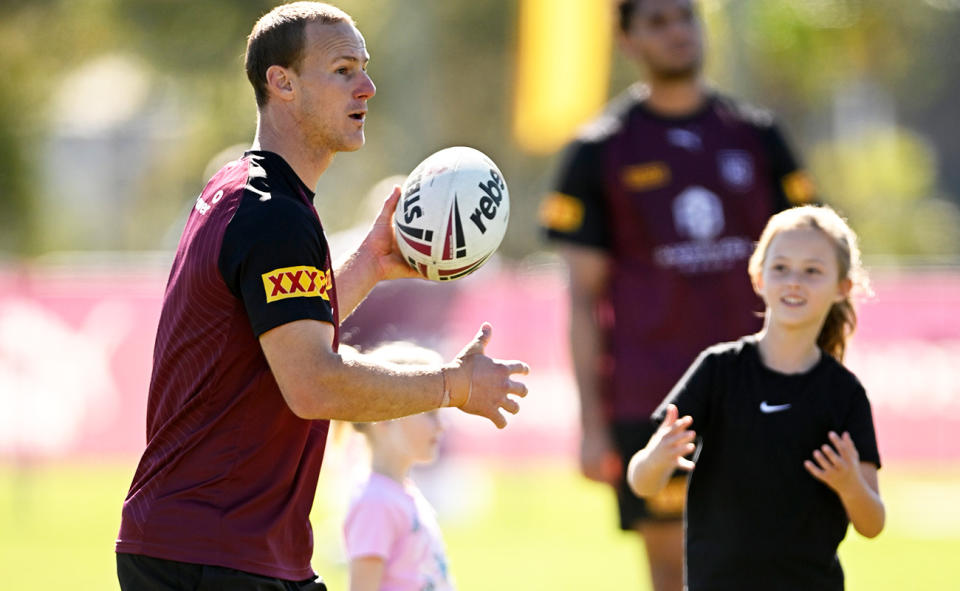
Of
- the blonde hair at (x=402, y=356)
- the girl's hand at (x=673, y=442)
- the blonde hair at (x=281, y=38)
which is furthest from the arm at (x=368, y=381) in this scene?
the blonde hair at (x=402, y=356)

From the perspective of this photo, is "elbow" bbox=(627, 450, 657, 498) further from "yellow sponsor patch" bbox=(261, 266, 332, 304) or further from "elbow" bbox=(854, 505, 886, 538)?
"yellow sponsor patch" bbox=(261, 266, 332, 304)

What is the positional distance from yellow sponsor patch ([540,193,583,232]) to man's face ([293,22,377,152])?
8.10ft

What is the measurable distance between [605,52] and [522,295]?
17.2 feet

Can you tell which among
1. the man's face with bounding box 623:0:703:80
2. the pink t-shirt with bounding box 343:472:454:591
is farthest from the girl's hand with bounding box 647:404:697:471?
the man's face with bounding box 623:0:703:80

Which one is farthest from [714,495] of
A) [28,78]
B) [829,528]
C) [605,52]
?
[28,78]

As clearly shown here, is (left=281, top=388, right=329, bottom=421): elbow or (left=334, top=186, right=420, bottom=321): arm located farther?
(left=334, top=186, right=420, bottom=321): arm

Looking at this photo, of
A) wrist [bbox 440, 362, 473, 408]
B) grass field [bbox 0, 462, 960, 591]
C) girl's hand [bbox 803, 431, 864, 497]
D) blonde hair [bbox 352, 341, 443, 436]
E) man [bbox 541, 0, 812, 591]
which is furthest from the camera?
grass field [bbox 0, 462, 960, 591]

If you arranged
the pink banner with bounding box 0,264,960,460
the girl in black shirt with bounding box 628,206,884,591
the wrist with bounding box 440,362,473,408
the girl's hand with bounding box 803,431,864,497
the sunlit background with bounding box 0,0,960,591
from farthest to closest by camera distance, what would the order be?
the pink banner with bounding box 0,264,960,460
the sunlit background with bounding box 0,0,960,591
the girl in black shirt with bounding box 628,206,884,591
the girl's hand with bounding box 803,431,864,497
the wrist with bounding box 440,362,473,408

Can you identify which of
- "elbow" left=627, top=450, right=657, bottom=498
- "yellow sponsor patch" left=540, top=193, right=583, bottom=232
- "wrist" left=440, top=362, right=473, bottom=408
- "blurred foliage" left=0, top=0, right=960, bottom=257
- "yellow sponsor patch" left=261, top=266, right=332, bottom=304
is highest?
"blurred foliage" left=0, top=0, right=960, bottom=257

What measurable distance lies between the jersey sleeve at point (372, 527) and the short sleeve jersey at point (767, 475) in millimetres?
1003

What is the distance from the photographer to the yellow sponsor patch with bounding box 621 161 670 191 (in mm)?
6863

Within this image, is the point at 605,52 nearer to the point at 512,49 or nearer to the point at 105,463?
the point at 105,463

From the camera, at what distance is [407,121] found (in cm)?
3503

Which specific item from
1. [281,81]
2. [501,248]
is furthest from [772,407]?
[501,248]
